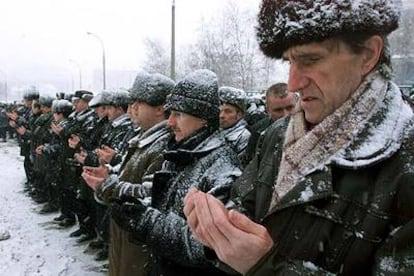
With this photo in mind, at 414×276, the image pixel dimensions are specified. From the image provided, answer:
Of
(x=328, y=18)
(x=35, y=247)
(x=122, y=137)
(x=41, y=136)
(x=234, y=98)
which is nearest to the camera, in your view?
(x=328, y=18)

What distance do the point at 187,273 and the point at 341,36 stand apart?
5.69ft

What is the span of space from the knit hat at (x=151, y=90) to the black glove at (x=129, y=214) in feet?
5.05

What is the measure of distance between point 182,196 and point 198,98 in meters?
0.70

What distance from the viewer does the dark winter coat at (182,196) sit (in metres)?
2.55

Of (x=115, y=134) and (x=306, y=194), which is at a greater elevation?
(x=306, y=194)

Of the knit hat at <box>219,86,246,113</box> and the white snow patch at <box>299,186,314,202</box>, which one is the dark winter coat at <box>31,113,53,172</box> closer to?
the knit hat at <box>219,86,246,113</box>

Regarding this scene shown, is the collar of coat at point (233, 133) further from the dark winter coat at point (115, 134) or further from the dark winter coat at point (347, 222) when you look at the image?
the dark winter coat at point (115, 134)

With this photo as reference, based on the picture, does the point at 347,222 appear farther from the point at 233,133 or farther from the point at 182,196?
the point at 233,133

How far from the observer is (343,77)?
1.45 metres

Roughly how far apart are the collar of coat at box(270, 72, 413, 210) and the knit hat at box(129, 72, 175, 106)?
2749 mm

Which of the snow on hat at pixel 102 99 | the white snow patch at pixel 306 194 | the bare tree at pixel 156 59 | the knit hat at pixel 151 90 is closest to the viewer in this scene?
the white snow patch at pixel 306 194

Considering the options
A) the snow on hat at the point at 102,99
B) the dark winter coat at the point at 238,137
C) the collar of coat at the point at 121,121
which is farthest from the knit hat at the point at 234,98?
the snow on hat at the point at 102,99

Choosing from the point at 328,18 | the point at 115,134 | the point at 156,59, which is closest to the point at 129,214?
the point at 328,18

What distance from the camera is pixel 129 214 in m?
2.74
